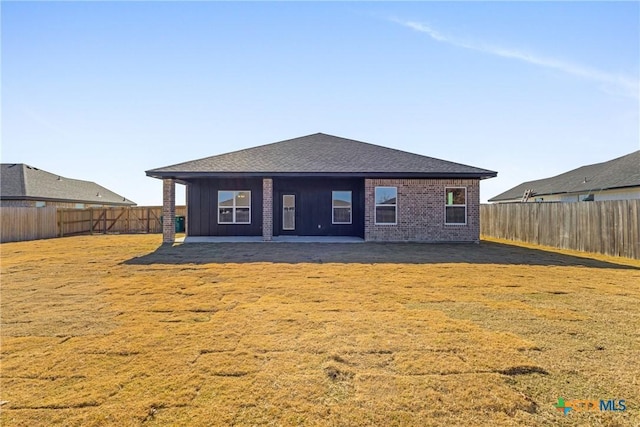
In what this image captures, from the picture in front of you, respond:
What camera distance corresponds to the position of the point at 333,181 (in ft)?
51.1

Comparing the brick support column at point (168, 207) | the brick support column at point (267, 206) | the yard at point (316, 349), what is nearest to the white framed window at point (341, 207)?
the brick support column at point (267, 206)

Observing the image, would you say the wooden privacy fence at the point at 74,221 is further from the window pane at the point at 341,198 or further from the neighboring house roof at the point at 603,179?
the neighboring house roof at the point at 603,179

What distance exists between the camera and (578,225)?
481 inches

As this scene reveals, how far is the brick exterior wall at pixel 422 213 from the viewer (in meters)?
14.0

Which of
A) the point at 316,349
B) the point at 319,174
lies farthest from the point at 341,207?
the point at 316,349

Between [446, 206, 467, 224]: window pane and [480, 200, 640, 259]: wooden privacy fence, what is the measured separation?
341 cm

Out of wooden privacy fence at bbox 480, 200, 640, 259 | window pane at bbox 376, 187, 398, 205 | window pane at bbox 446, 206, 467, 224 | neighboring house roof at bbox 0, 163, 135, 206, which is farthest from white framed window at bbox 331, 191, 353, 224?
neighboring house roof at bbox 0, 163, 135, 206

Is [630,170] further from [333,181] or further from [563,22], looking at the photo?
[333,181]

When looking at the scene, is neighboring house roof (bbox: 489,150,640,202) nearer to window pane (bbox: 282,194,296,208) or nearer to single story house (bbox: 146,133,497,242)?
single story house (bbox: 146,133,497,242)

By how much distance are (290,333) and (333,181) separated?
1200cm

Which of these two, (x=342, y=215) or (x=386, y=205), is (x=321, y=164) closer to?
(x=342, y=215)

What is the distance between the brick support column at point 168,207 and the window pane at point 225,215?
2.26 meters

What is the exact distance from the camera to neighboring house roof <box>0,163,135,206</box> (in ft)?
69.2

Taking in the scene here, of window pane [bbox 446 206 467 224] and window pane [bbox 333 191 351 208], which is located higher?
window pane [bbox 333 191 351 208]
